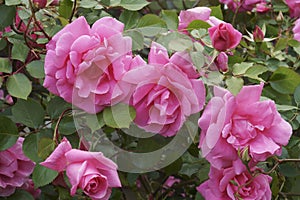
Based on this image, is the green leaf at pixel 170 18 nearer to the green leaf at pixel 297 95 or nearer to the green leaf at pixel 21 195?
the green leaf at pixel 297 95

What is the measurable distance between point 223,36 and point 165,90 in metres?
0.12

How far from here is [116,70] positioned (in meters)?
0.83

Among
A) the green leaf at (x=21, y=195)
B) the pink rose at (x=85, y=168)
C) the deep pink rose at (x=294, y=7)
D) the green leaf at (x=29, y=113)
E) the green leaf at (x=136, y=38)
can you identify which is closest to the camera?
the pink rose at (x=85, y=168)

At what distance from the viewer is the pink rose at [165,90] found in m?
0.83

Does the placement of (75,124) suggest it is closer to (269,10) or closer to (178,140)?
(178,140)

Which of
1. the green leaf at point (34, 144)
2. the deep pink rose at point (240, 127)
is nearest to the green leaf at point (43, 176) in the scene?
the green leaf at point (34, 144)

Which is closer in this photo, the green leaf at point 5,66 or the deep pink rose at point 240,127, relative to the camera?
the deep pink rose at point 240,127

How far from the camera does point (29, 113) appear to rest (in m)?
1.01

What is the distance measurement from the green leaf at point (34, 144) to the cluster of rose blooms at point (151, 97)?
0.13 m

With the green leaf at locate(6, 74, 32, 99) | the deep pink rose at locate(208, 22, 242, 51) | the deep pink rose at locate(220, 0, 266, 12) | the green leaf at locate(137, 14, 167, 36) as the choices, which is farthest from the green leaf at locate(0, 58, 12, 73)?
the deep pink rose at locate(220, 0, 266, 12)

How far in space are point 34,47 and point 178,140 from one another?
296mm

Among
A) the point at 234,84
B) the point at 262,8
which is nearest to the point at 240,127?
the point at 234,84

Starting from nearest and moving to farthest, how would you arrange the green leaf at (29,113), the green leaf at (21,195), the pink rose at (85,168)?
the pink rose at (85,168)
the green leaf at (29,113)
the green leaf at (21,195)

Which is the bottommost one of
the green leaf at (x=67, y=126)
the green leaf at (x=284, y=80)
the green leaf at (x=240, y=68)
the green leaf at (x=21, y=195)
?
the green leaf at (x=21, y=195)
